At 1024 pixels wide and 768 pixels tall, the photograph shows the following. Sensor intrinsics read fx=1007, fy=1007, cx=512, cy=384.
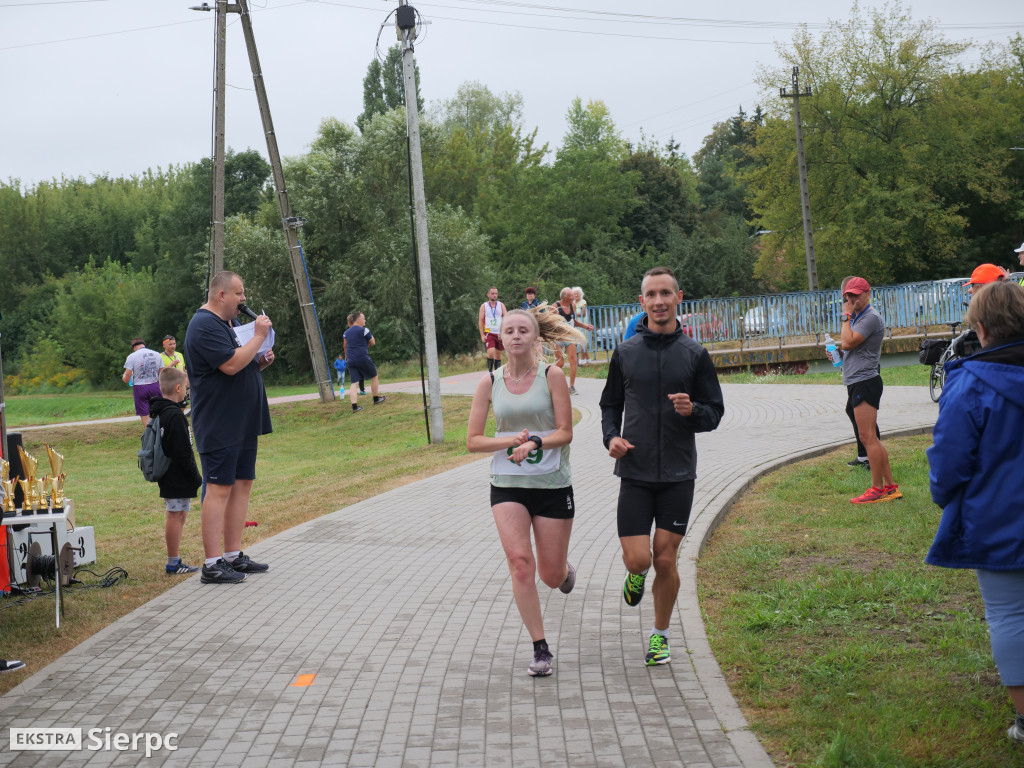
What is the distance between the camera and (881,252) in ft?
149

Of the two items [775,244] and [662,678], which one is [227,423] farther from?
[775,244]

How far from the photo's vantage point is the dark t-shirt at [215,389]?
6980mm

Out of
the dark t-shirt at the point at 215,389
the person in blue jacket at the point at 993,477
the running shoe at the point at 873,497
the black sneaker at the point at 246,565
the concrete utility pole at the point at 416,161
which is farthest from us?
the concrete utility pole at the point at 416,161

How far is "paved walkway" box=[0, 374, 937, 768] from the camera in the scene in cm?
416

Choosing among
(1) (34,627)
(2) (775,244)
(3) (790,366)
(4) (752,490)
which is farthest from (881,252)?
(1) (34,627)

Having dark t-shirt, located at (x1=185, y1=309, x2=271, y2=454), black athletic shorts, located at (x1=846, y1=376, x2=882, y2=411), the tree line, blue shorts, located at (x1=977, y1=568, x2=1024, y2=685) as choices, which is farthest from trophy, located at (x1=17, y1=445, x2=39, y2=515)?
the tree line

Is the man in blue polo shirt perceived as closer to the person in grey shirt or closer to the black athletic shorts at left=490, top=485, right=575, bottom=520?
the black athletic shorts at left=490, top=485, right=575, bottom=520

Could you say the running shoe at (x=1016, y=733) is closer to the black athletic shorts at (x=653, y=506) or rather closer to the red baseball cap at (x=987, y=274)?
the black athletic shorts at (x=653, y=506)

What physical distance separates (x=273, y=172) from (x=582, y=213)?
34.6 m

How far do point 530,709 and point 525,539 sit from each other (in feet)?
2.82

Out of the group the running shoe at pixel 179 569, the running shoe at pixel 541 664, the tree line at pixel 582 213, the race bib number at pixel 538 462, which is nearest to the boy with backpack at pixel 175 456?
the running shoe at pixel 179 569

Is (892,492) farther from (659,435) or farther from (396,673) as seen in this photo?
(396,673)

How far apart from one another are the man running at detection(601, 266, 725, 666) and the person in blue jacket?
1209mm

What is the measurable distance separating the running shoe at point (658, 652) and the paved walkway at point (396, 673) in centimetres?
6
